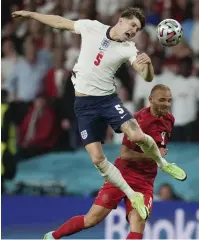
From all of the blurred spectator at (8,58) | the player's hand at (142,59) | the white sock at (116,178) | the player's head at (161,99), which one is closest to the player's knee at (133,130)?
the player's head at (161,99)

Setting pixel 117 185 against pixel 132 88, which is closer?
pixel 117 185

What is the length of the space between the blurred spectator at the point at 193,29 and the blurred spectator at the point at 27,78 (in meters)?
1.94

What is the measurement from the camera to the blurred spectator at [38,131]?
12.4 m

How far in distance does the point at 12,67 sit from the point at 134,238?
15.5 feet

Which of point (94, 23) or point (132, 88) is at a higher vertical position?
point (94, 23)

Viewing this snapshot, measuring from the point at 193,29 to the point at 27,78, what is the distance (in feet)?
7.45

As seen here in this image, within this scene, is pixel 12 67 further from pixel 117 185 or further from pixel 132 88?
pixel 117 185

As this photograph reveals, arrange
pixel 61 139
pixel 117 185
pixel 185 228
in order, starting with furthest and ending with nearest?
pixel 61 139, pixel 185 228, pixel 117 185

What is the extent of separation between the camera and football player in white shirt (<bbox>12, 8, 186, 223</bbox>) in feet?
28.1

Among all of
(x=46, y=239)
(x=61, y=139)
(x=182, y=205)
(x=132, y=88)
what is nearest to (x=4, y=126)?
(x=61, y=139)

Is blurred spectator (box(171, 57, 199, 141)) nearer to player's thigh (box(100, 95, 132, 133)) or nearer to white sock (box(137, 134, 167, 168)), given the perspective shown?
white sock (box(137, 134, 167, 168))

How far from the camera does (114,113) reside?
8.58 meters

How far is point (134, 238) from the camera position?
28.4ft

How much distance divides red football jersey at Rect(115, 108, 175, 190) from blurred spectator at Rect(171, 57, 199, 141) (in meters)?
2.93
